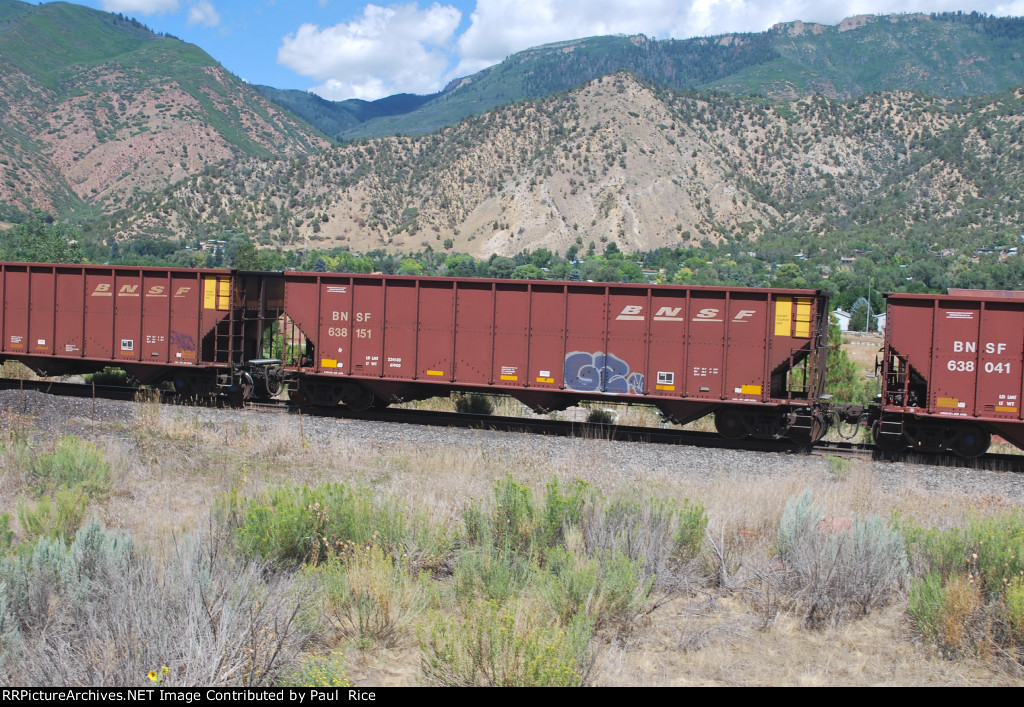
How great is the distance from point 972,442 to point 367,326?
12798 millimetres

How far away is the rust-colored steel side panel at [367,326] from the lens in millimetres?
18594

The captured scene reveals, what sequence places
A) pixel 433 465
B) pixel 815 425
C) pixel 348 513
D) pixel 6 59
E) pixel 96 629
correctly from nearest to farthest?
pixel 96 629 < pixel 348 513 < pixel 433 465 < pixel 815 425 < pixel 6 59

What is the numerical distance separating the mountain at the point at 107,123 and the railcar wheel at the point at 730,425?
469 feet

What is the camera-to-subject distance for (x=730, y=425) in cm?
1694

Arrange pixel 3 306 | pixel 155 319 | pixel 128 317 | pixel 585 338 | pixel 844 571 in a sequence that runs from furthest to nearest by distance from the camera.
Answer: pixel 3 306
pixel 128 317
pixel 155 319
pixel 585 338
pixel 844 571

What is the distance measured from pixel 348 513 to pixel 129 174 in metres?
163

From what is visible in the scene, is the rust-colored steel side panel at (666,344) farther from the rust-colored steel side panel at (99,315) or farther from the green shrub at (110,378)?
the green shrub at (110,378)

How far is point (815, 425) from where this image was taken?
16.3 m

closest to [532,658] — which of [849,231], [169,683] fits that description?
[169,683]

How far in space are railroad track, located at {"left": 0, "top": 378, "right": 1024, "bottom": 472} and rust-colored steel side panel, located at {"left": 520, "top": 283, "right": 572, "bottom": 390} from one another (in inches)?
42.1

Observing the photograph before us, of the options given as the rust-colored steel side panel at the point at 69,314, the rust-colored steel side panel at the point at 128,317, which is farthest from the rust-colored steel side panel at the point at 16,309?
the rust-colored steel side panel at the point at 128,317

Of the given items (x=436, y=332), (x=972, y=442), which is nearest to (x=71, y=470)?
(x=436, y=332)

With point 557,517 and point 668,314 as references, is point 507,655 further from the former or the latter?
point 668,314
